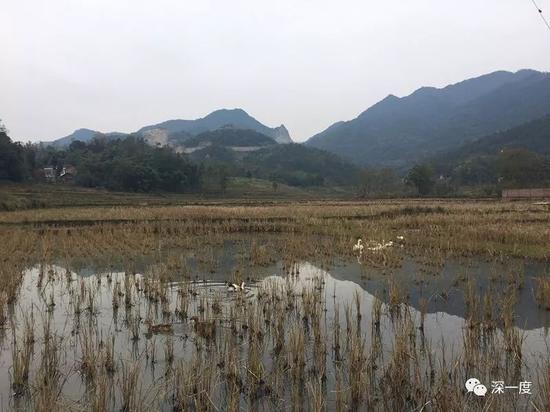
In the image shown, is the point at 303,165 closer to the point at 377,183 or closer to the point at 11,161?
the point at 377,183

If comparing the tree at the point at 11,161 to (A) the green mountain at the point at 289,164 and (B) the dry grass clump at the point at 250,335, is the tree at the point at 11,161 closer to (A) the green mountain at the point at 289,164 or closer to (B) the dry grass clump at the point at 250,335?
(B) the dry grass clump at the point at 250,335

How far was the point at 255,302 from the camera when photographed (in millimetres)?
10547

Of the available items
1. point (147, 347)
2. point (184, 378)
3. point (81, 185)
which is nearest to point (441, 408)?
point (184, 378)

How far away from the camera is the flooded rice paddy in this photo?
5.70m

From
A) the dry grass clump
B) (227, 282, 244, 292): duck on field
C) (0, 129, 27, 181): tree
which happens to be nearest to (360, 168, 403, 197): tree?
(0, 129, 27, 181): tree

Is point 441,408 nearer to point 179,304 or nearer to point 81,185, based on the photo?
point 179,304

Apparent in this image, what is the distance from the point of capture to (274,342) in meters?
7.74

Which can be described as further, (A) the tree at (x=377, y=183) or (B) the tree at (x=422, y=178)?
(A) the tree at (x=377, y=183)

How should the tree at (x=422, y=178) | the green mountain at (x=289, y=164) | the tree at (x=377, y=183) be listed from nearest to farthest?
the tree at (x=422, y=178) < the tree at (x=377, y=183) < the green mountain at (x=289, y=164)

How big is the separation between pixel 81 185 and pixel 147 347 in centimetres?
7739

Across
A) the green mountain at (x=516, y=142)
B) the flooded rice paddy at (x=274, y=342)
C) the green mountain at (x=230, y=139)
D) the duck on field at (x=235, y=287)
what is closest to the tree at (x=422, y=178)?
the green mountain at (x=516, y=142)

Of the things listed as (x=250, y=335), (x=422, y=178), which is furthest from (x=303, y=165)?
(x=250, y=335)

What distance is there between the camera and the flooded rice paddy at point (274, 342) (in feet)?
18.7

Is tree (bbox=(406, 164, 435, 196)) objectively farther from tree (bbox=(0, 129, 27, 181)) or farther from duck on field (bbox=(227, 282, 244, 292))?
duck on field (bbox=(227, 282, 244, 292))
